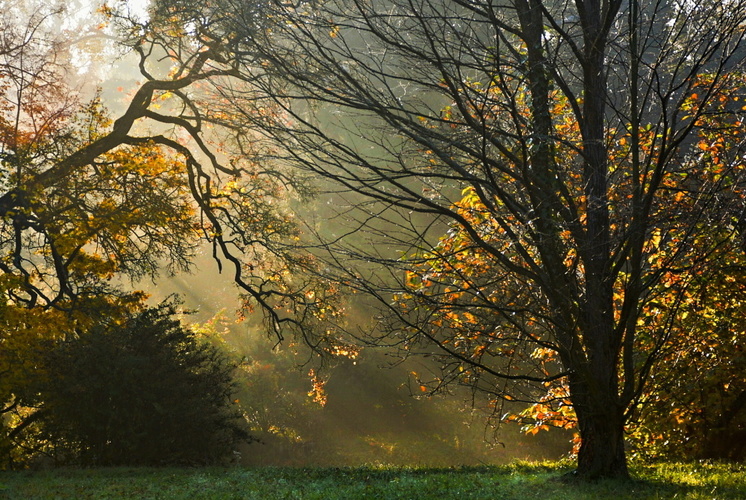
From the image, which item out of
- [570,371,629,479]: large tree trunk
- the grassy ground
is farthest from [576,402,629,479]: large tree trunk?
the grassy ground

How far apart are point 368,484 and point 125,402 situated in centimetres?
539

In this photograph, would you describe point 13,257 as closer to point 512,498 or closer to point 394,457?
point 512,498

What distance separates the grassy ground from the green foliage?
121 cm

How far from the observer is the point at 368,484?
27.6ft

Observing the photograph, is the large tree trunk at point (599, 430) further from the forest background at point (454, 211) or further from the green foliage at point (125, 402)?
the green foliage at point (125, 402)

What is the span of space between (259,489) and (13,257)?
256 inches

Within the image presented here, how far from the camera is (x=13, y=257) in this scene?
38.4 feet

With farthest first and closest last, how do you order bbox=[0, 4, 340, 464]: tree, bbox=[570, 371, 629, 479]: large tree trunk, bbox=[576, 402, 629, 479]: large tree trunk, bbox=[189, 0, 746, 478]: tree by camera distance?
bbox=[0, 4, 340, 464]: tree < bbox=[576, 402, 629, 479]: large tree trunk < bbox=[570, 371, 629, 479]: large tree trunk < bbox=[189, 0, 746, 478]: tree

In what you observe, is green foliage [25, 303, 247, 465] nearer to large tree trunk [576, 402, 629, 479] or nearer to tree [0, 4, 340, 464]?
tree [0, 4, 340, 464]

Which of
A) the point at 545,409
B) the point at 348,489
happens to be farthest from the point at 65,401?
the point at 545,409

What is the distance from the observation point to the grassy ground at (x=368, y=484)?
261 inches

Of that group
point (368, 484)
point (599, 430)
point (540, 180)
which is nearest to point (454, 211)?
point (540, 180)

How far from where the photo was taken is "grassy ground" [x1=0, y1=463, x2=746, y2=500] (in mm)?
6641

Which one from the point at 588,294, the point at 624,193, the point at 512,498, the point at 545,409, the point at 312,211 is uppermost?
the point at 312,211
